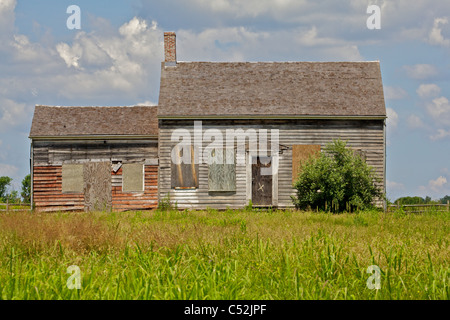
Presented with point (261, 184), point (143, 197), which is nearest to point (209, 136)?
point (261, 184)

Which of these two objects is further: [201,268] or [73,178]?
[73,178]

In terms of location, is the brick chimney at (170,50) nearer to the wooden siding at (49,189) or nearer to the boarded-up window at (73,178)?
the boarded-up window at (73,178)

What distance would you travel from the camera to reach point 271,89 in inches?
904

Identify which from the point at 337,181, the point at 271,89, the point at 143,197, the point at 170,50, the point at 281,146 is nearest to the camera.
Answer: the point at 337,181

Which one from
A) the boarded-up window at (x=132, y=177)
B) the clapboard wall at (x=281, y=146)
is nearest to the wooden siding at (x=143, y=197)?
the boarded-up window at (x=132, y=177)

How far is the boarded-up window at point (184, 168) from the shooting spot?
2139cm

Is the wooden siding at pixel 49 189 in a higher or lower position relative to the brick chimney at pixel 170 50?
lower

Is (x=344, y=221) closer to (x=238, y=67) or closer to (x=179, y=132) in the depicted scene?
(x=179, y=132)

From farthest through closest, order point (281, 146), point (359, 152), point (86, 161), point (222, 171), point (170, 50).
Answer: point (170, 50) < point (86, 161) < point (359, 152) < point (281, 146) < point (222, 171)

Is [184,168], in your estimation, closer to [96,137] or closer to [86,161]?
[96,137]

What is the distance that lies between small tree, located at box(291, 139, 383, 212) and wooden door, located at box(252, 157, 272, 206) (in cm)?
157

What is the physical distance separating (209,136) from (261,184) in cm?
314

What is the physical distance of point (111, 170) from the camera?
22.5m

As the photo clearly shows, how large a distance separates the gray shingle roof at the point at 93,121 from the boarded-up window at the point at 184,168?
1.92 meters
